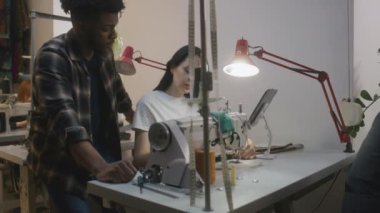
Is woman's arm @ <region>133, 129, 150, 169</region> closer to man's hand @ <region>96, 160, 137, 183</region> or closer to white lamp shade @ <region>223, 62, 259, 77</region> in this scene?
white lamp shade @ <region>223, 62, 259, 77</region>

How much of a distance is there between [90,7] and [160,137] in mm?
483

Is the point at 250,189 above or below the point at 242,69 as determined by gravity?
below

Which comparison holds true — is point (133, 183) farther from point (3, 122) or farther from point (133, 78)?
point (133, 78)

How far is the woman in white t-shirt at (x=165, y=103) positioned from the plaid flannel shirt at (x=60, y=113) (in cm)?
50

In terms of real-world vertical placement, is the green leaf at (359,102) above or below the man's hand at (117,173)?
above

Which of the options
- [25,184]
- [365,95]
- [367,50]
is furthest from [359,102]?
[25,184]

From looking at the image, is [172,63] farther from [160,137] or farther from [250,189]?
[250,189]

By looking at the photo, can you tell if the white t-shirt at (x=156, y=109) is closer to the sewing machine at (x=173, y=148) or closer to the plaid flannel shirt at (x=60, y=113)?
the plaid flannel shirt at (x=60, y=113)

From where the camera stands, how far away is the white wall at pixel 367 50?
2.07 m

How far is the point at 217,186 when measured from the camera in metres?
1.28

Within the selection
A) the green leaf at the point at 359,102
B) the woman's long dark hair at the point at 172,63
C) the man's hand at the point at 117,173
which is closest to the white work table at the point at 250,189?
the man's hand at the point at 117,173

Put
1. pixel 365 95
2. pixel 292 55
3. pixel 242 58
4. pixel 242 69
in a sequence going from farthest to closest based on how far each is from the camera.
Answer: pixel 292 55
pixel 365 95
pixel 242 69
pixel 242 58

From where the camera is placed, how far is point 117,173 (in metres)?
1.27

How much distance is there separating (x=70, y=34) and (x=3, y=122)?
136 cm
